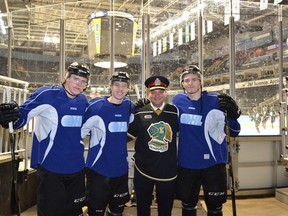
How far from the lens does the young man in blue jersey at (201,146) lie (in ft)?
8.33

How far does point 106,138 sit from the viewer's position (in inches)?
96.1

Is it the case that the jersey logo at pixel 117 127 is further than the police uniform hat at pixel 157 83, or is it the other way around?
the police uniform hat at pixel 157 83

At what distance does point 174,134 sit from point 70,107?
2.89ft

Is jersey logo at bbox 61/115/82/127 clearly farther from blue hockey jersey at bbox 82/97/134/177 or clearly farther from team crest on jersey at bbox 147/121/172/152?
team crest on jersey at bbox 147/121/172/152

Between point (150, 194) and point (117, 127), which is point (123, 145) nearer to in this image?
point (117, 127)

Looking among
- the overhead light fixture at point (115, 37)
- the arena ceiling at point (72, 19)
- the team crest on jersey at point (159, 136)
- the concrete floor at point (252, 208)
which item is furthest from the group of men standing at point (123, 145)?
the arena ceiling at point (72, 19)

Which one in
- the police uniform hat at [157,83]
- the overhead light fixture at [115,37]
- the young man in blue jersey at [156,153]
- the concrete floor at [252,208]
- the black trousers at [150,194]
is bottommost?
the concrete floor at [252,208]

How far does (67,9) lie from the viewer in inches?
186

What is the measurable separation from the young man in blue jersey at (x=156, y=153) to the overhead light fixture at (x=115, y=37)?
2106 millimetres

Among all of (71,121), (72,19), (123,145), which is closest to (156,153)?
(123,145)

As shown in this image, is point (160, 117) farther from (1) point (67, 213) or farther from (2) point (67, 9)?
(2) point (67, 9)

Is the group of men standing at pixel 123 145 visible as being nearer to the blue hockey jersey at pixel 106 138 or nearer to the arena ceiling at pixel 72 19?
the blue hockey jersey at pixel 106 138

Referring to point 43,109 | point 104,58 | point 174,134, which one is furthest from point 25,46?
point 174,134

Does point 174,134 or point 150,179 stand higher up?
point 174,134
